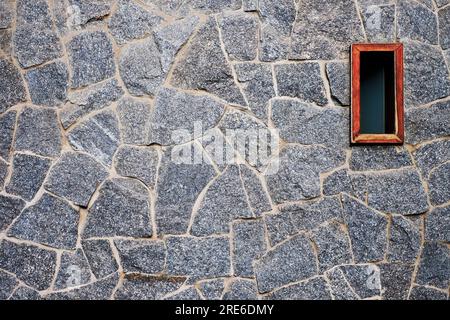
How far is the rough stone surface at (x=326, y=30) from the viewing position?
18.0 feet

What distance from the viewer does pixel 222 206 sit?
541 centimetres

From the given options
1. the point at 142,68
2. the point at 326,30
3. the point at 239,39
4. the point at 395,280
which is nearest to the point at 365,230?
the point at 395,280

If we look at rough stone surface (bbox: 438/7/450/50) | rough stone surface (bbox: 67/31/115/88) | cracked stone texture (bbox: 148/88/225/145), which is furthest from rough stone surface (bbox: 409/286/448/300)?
rough stone surface (bbox: 67/31/115/88)

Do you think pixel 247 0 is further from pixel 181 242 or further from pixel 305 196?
pixel 181 242

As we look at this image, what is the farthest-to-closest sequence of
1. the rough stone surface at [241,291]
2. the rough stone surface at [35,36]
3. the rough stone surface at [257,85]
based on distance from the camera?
the rough stone surface at [35,36] < the rough stone surface at [257,85] < the rough stone surface at [241,291]

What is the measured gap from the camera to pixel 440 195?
214 inches

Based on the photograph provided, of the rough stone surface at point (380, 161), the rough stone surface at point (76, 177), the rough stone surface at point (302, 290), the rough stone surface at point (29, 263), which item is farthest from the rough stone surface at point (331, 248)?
the rough stone surface at point (29, 263)

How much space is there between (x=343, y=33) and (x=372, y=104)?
67 centimetres

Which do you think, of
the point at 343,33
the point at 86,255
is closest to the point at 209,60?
the point at 343,33

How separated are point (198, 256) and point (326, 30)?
221 centimetres

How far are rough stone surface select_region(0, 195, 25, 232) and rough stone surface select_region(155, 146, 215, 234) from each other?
1.18m

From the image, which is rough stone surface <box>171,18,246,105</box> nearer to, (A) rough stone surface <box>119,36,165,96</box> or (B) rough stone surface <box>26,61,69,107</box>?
(A) rough stone surface <box>119,36,165,96</box>

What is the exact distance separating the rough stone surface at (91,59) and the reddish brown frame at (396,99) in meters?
2.07

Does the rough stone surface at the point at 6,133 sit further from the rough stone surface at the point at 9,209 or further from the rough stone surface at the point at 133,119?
the rough stone surface at the point at 133,119
